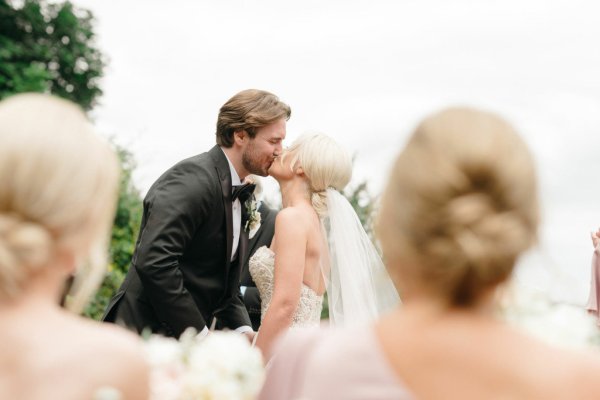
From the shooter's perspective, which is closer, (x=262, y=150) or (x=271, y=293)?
(x=262, y=150)

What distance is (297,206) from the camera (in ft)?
19.4

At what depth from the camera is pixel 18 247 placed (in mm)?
1998

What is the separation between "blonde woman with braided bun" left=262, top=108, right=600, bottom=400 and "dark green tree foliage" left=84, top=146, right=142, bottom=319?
33.5 feet

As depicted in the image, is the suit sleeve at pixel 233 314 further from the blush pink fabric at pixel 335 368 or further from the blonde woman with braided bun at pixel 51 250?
the blonde woman with braided bun at pixel 51 250

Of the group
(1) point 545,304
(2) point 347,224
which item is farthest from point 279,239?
(1) point 545,304

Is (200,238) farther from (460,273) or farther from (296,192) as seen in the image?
(460,273)

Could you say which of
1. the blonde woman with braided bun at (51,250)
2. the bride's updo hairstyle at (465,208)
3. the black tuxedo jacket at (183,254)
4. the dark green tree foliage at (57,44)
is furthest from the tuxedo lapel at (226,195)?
the dark green tree foliage at (57,44)

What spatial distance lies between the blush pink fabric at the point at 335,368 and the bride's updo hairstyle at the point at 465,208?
0.21 meters

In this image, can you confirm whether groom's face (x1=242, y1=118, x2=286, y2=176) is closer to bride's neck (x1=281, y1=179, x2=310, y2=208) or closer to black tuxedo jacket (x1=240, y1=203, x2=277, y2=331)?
bride's neck (x1=281, y1=179, x2=310, y2=208)

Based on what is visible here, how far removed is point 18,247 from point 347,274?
4.35 metres

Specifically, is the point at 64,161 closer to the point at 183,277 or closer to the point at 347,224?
the point at 183,277

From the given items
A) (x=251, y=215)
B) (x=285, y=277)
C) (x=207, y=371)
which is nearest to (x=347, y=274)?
(x=285, y=277)

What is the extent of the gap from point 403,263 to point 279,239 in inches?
145

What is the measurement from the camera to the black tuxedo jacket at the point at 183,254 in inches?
213
